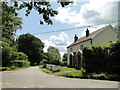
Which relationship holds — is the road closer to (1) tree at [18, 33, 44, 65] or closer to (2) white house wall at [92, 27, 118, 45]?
(2) white house wall at [92, 27, 118, 45]

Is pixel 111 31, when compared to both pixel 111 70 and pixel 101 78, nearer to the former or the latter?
pixel 111 70

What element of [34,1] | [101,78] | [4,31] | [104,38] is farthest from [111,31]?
[34,1]

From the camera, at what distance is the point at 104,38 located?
37.9 metres

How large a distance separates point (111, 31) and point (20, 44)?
2005 inches

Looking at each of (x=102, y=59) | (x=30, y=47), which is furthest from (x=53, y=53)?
(x=102, y=59)

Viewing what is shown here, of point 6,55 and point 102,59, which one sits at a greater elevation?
point 6,55

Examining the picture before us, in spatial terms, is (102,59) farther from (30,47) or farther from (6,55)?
(30,47)

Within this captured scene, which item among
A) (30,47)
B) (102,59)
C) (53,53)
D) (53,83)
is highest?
(30,47)

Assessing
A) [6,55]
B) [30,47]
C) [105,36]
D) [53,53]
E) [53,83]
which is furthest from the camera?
[53,53]

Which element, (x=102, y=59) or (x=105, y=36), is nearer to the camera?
(x=102, y=59)

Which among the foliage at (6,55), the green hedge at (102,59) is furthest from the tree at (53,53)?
the green hedge at (102,59)

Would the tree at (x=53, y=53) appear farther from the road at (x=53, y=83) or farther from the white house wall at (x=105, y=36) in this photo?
the road at (x=53, y=83)

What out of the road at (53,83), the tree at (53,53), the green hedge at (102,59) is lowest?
the road at (53,83)

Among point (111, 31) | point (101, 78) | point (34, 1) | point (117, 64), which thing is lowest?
point (101, 78)
